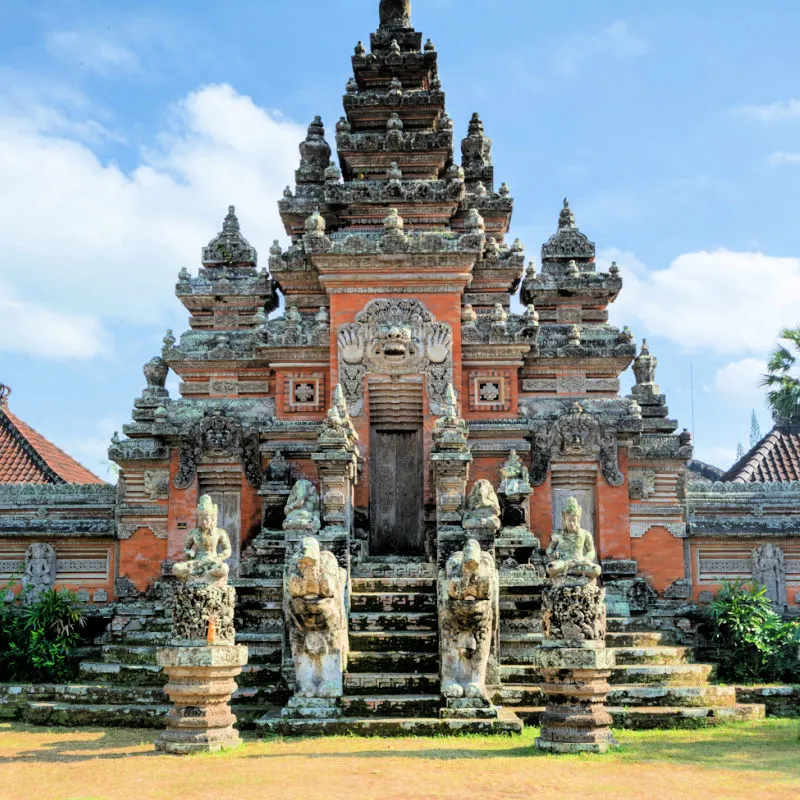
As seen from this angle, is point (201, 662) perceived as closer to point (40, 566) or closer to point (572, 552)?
point (572, 552)

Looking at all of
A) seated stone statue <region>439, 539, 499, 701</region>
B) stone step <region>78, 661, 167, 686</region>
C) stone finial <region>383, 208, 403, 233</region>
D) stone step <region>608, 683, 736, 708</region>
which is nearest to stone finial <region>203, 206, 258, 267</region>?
stone finial <region>383, 208, 403, 233</region>

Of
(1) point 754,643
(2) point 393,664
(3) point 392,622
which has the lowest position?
(2) point 393,664

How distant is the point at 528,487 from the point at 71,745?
7.84 metres

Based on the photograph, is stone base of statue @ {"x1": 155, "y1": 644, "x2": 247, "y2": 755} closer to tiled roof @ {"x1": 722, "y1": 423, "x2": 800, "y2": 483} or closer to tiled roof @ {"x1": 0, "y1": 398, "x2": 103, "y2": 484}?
tiled roof @ {"x1": 0, "y1": 398, "x2": 103, "y2": 484}

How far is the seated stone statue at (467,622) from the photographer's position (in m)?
11.1

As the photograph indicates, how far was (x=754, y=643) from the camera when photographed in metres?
15.0

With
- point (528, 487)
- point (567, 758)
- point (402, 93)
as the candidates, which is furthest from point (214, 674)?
point (402, 93)

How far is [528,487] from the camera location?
1572 cm

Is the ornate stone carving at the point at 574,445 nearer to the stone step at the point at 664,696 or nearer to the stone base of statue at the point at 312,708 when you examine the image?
the stone step at the point at 664,696

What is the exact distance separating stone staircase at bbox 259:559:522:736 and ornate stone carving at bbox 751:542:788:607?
6.47 meters

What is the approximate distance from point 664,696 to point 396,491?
6409 millimetres

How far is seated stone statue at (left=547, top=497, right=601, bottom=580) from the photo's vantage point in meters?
10.3

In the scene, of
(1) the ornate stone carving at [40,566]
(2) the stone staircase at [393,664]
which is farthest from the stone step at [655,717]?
(1) the ornate stone carving at [40,566]

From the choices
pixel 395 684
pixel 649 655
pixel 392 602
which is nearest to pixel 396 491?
pixel 392 602
